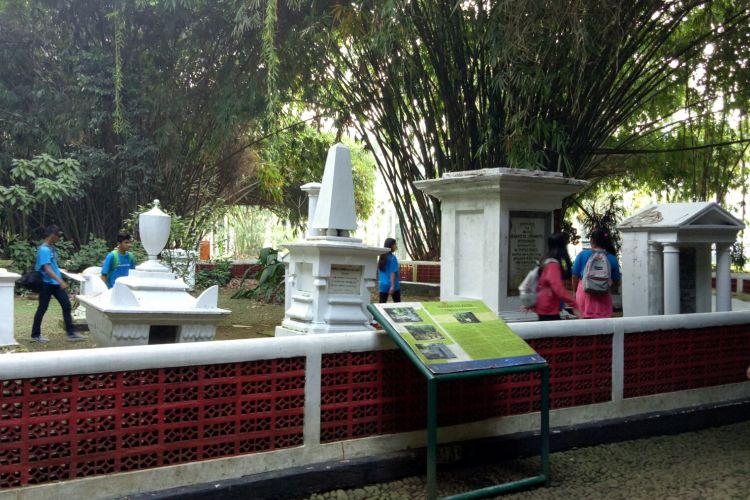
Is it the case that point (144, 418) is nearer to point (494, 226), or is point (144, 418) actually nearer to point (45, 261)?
point (494, 226)

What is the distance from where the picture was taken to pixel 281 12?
12.7 metres

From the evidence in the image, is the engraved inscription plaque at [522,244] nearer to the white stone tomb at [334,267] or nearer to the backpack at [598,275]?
the backpack at [598,275]

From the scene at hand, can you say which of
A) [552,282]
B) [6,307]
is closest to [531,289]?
[552,282]

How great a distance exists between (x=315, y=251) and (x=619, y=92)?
201 inches

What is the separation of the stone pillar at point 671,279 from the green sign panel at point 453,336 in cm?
436

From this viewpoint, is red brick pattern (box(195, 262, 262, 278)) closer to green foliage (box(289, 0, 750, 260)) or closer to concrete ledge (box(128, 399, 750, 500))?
green foliage (box(289, 0, 750, 260))

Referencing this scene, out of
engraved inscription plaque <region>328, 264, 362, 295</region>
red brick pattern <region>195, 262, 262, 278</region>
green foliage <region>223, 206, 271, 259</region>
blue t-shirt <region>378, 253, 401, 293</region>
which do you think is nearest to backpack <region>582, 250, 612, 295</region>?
engraved inscription plaque <region>328, 264, 362, 295</region>

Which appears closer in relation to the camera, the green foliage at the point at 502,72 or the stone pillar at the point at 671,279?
the stone pillar at the point at 671,279

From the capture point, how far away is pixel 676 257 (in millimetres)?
8062

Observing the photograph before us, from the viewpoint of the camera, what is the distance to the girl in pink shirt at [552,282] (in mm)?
5777

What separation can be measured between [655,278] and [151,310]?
5.76 meters

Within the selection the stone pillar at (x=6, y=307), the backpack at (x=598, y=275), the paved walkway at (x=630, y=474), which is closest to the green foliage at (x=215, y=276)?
the stone pillar at (x=6, y=307)

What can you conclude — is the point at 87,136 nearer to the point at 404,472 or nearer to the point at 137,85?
the point at 137,85

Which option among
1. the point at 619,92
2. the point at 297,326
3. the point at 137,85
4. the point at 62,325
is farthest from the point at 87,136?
the point at 619,92
